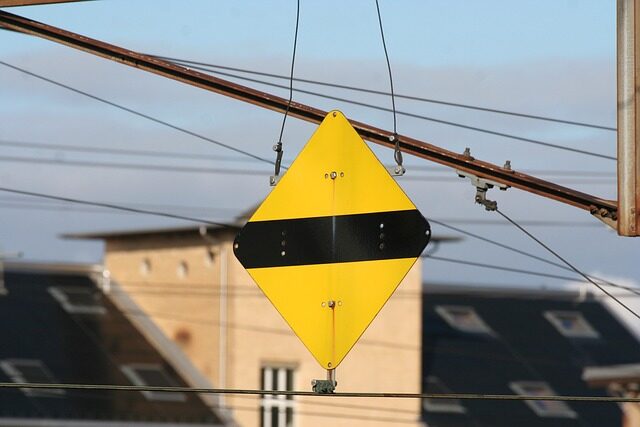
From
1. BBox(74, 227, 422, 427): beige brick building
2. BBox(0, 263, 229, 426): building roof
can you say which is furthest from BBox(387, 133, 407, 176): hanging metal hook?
BBox(74, 227, 422, 427): beige brick building

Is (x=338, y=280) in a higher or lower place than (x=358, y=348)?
lower

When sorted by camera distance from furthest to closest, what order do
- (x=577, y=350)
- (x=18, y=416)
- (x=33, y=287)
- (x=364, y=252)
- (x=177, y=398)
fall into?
1. (x=577, y=350)
2. (x=33, y=287)
3. (x=177, y=398)
4. (x=18, y=416)
5. (x=364, y=252)

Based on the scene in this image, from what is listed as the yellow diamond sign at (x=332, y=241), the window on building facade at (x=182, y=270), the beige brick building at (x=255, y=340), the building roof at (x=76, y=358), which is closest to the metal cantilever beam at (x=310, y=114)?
the yellow diamond sign at (x=332, y=241)

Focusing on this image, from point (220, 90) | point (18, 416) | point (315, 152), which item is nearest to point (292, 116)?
point (220, 90)

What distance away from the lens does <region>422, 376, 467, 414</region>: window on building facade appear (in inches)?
1797

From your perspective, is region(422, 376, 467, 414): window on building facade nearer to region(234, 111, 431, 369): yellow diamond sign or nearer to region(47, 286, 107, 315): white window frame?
region(47, 286, 107, 315): white window frame

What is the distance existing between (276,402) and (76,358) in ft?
18.3

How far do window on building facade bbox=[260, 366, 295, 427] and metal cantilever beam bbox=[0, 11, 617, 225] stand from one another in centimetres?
3545

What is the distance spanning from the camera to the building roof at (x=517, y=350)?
Answer: 152 ft

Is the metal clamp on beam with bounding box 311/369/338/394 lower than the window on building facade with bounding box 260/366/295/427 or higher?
lower

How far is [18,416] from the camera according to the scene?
1586 inches

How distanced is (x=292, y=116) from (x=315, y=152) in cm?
120

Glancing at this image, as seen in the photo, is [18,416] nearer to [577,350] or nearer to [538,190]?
[577,350]

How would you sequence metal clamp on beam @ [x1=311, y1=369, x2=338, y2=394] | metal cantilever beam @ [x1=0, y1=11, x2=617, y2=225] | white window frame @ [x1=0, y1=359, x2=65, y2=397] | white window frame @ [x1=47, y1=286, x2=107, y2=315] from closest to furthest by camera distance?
metal clamp on beam @ [x1=311, y1=369, x2=338, y2=394] < metal cantilever beam @ [x1=0, y1=11, x2=617, y2=225] < white window frame @ [x1=0, y1=359, x2=65, y2=397] < white window frame @ [x1=47, y1=286, x2=107, y2=315]
